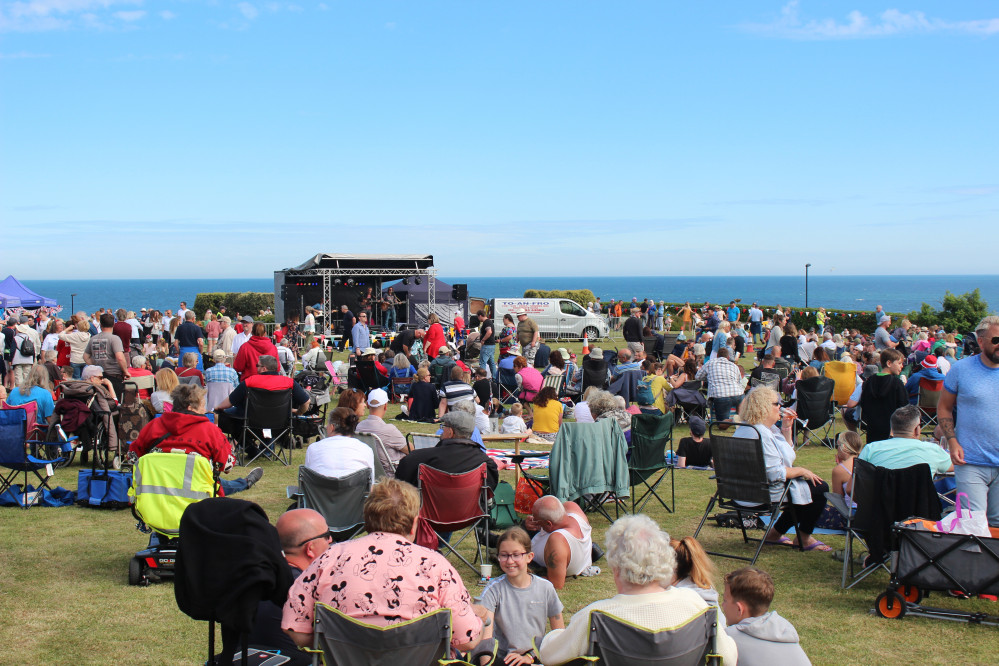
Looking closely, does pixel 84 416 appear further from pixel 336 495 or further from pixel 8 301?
pixel 8 301

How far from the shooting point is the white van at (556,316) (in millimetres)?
23344

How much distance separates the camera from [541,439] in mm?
7164

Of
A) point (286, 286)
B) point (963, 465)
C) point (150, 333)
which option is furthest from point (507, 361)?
point (286, 286)

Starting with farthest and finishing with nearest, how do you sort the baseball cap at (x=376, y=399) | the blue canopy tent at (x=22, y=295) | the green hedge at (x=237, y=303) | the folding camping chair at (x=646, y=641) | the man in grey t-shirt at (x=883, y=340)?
the green hedge at (x=237, y=303)
the blue canopy tent at (x=22, y=295)
the man in grey t-shirt at (x=883, y=340)
the baseball cap at (x=376, y=399)
the folding camping chair at (x=646, y=641)

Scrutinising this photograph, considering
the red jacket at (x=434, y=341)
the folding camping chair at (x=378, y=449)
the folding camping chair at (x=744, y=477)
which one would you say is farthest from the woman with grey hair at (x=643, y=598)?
the red jacket at (x=434, y=341)

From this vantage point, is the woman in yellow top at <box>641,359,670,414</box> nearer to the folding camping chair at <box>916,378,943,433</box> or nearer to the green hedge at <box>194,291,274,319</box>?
the folding camping chair at <box>916,378,943,433</box>

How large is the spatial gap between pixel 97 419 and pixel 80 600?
3483 mm

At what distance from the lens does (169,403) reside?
7156mm

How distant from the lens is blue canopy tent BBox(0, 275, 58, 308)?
2105 cm

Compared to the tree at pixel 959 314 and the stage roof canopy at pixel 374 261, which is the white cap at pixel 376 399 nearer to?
the stage roof canopy at pixel 374 261

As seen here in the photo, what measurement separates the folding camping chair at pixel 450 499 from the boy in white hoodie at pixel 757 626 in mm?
2214

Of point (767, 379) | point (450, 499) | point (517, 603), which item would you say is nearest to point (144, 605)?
point (450, 499)

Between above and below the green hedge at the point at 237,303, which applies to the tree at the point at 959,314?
above

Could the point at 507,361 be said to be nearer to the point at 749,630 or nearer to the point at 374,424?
the point at 374,424
